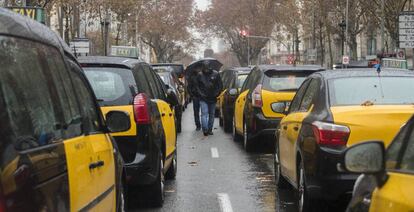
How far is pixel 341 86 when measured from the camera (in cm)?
707

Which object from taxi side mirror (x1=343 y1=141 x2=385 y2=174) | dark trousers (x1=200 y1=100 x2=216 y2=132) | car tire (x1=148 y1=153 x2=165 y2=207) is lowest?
car tire (x1=148 y1=153 x2=165 y2=207)

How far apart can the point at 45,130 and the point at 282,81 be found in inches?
354

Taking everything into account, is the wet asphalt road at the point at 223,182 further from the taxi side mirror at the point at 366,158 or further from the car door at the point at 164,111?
the taxi side mirror at the point at 366,158

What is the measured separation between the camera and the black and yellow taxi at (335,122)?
241 inches

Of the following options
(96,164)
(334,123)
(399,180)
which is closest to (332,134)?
(334,123)

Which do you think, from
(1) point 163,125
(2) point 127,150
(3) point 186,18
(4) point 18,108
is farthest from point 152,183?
(3) point 186,18

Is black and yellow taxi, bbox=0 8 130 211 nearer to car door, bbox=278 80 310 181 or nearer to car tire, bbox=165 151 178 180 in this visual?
car door, bbox=278 80 310 181

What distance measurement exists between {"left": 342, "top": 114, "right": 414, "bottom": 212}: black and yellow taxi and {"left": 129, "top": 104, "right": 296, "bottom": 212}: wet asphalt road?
423 cm

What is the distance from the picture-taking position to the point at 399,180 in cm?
309

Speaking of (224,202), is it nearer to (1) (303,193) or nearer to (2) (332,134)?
(1) (303,193)

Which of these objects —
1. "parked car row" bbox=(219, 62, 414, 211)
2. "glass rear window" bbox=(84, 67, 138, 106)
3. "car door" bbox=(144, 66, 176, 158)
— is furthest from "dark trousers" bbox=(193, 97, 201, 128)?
"glass rear window" bbox=(84, 67, 138, 106)

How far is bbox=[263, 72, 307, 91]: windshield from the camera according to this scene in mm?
12070

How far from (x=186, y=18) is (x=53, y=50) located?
68763mm

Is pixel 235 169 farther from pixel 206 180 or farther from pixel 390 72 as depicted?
pixel 390 72
